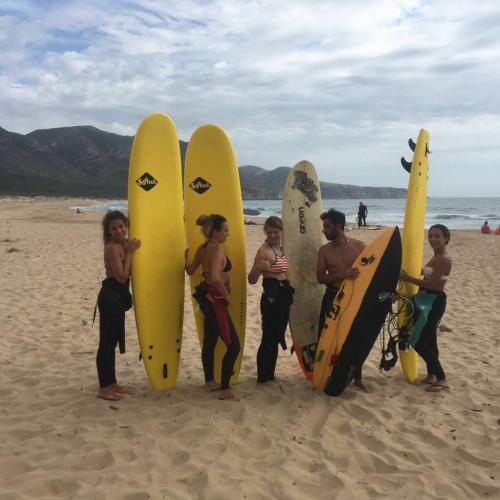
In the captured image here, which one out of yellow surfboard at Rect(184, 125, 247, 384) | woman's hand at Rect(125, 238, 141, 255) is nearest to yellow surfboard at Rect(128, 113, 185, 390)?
yellow surfboard at Rect(184, 125, 247, 384)

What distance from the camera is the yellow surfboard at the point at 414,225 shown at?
4086 millimetres

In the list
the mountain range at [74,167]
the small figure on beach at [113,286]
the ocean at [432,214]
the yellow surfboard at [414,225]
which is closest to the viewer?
the small figure on beach at [113,286]

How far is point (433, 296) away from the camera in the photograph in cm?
373

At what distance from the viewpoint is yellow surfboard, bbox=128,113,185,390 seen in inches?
151

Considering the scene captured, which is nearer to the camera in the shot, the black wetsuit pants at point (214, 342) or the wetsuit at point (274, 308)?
the black wetsuit pants at point (214, 342)

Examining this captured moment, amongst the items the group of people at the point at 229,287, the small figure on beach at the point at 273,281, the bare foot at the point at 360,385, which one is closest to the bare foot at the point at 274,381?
the group of people at the point at 229,287

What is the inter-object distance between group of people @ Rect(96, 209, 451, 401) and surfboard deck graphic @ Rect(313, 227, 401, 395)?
0.10 m

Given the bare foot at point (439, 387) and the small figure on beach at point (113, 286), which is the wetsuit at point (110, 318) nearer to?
the small figure on beach at point (113, 286)

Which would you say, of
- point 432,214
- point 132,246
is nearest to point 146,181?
point 132,246

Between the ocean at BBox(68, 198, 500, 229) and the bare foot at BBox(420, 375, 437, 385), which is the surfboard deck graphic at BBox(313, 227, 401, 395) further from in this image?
the ocean at BBox(68, 198, 500, 229)

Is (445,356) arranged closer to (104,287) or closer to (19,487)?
(104,287)

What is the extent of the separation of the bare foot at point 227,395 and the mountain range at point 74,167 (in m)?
66.4

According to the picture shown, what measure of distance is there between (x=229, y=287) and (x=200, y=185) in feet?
3.81

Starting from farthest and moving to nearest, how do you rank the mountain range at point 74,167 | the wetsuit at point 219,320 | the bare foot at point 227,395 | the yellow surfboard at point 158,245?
the mountain range at point 74,167 < the yellow surfboard at point 158,245 < the bare foot at point 227,395 < the wetsuit at point 219,320
